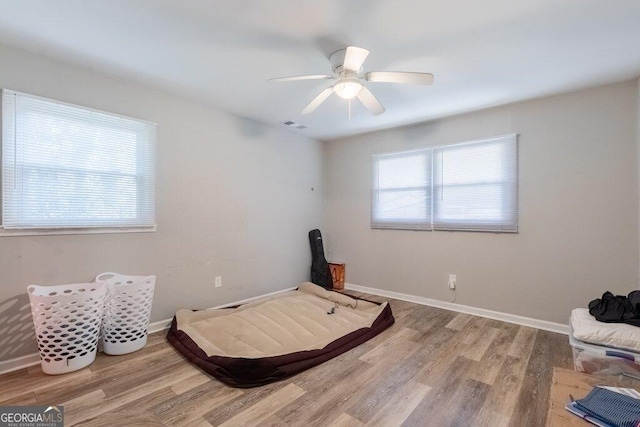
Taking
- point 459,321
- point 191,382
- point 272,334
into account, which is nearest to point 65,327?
point 191,382

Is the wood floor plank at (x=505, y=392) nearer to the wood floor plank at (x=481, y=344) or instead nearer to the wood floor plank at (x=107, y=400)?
the wood floor plank at (x=481, y=344)

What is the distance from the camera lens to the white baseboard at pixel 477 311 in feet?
9.41

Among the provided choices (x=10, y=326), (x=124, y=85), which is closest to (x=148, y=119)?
(x=124, y=85)

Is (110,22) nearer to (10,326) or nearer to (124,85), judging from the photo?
(124,85)

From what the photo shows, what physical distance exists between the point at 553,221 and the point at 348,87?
8.14 feet

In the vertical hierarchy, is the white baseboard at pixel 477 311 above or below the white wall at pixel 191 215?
below

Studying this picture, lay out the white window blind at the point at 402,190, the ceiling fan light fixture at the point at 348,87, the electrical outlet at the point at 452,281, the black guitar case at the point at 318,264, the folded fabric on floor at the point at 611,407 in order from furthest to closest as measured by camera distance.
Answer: the black guitar case at the point at 318,264, the white window blind at the point at 402,190, the electrical outlet at the point at 452,281, the ceiling fan light fixture at the point at 348,87, the folded fabric on floor at the point at 611,407

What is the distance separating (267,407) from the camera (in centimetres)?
171

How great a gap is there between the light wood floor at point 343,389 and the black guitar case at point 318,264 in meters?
1.85

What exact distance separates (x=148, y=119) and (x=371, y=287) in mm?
3476

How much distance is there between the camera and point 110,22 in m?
1.85

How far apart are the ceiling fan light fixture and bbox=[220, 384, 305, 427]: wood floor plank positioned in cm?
210

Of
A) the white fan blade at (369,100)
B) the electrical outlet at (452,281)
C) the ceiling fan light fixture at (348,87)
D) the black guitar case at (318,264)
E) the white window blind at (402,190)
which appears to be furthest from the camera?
the black guitar case at (318,264)

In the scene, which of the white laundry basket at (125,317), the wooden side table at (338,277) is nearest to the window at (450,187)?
the wooden side table at (338,277)
